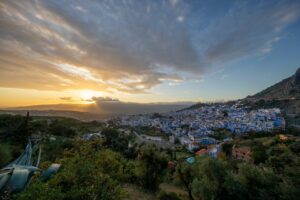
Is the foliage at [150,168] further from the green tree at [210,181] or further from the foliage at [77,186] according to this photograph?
the foliage at [77,186]

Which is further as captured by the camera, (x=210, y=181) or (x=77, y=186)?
(x=210, y=181)

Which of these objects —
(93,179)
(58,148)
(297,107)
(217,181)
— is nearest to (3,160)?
(58,148)

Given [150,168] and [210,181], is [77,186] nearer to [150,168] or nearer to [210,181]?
[210,181]

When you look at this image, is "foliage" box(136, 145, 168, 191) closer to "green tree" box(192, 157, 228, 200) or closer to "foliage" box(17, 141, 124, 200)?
"green tree" box(192, 157, 228, 200)

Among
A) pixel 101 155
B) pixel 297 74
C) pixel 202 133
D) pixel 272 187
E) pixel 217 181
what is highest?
pixel 297 74

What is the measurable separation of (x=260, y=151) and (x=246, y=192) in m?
29.2

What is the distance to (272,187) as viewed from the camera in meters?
13.2

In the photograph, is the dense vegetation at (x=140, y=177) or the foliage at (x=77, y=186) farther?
the dense vegetation at (x=140, y=177)

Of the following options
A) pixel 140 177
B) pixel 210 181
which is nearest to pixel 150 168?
pixel 140 177

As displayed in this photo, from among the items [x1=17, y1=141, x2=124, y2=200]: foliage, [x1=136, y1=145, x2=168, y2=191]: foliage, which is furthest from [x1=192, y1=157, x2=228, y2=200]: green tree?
[x1=17, y1=141, x2=124, y2=200]: foliage

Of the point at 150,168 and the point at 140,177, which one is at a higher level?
the point at 150,168

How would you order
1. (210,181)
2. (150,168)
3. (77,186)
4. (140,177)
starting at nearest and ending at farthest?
(77,186) < (210,181) < (140,177) < (150,168)

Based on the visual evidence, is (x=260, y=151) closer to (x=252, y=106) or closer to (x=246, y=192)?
(x=246, y=192)

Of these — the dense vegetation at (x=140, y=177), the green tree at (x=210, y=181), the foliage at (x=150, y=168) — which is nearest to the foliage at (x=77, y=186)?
the dense vegetation at (x=140, y=177)
